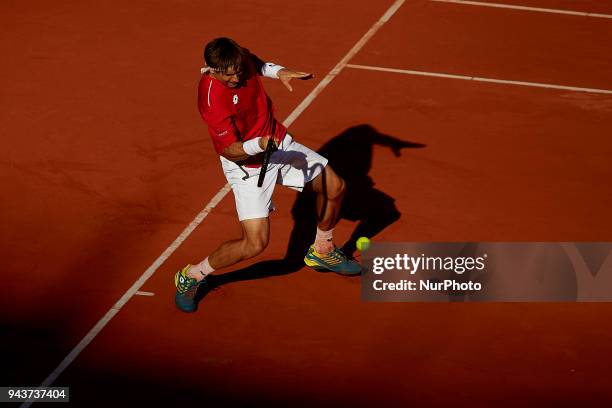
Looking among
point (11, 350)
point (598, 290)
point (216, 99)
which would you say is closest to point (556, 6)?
point (598, 290)

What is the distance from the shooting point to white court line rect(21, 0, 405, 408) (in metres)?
8.77

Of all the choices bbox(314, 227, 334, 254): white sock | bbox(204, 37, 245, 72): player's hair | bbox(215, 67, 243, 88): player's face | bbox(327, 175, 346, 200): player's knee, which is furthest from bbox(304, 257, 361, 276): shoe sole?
bbox(204, 37, 245, 72): player's hair

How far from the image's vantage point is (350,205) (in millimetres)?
11211

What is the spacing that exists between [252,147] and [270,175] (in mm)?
762

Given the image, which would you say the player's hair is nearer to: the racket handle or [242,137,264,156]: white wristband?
[242,137,264,156]: white wristband

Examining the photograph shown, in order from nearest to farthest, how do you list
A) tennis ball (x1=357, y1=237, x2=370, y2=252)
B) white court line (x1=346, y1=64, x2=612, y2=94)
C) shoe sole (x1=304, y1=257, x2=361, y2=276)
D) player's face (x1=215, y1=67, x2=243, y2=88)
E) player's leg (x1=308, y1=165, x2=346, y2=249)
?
player's face (x1=215, y1=67, x2=243, y2=88) → player's leg (x1=308, y1=165, x2=346, y2=249) → shoe sole (x1=304, y1=257, x2=361, y2=276) → tennis ball (x1=357, y1=237, x2=370, y2=252) → white court line (x1=346, y1=64, x2=612, y2=94)

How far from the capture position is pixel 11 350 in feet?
29.1

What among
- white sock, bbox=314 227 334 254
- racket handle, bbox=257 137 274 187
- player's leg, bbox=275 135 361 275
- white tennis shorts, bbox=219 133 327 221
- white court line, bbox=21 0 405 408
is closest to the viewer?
racket handle, bbox=257 137 274 187

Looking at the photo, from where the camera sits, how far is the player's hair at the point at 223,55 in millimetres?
8500

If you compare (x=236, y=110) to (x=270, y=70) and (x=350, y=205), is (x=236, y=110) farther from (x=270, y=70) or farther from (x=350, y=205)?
(x=350, y=205)

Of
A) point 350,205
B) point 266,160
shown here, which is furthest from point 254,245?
point 350,205

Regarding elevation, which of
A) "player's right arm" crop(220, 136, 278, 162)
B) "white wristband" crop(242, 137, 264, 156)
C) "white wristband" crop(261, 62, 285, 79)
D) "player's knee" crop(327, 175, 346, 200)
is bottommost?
"player's knee" crop(327, 175, 346, 200)

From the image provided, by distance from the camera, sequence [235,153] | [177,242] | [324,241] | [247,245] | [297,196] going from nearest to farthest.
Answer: [235,153], [247,245], [324,241], [177,242], [297,196]

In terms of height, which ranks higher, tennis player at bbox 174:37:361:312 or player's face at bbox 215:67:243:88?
player's face at bbox 215:67:243:88
